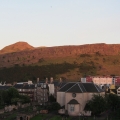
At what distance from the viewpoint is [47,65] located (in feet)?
548

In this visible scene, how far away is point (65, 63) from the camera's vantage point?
6693 inches

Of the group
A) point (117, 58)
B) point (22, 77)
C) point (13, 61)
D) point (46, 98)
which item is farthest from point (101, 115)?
point (13, 61)

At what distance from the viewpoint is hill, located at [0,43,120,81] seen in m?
153

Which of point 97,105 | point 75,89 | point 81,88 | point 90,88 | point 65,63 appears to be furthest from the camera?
point 65,63

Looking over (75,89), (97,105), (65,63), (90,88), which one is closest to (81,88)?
(75,89)

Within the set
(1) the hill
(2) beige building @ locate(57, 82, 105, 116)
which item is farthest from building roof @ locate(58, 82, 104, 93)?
(1) the hill

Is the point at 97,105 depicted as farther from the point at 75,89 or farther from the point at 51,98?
the point at 51,98

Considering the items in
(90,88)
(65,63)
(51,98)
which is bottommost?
(51,98)

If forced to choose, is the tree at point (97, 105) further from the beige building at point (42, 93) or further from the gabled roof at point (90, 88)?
the beige building at point (42, 93)

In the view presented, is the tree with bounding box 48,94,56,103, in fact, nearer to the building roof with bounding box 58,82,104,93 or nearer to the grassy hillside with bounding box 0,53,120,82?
the building roof with bounding box 58,82,104,93

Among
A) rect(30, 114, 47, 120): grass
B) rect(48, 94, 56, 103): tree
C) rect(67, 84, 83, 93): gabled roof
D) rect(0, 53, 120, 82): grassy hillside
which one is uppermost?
rect(0, 53, 120, 82): grassy hillside

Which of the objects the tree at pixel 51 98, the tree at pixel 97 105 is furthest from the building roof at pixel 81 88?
the tree at pixel 51 98

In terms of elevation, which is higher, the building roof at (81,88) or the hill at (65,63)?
the hill at (65,63)

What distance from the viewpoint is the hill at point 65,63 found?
15312cm
